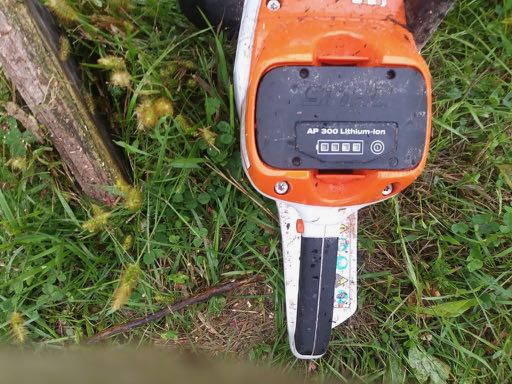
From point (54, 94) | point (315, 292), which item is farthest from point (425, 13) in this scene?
point (54, 94)

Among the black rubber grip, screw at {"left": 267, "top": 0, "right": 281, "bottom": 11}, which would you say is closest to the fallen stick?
the black rubber grip

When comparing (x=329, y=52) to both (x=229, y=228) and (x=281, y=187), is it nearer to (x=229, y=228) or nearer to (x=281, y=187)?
(x=281, y=187)

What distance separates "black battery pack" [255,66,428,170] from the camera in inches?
53.1

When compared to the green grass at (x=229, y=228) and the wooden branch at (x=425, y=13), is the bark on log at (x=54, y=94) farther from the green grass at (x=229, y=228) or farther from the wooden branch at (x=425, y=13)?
the wooden branch at (x=425, y=13)

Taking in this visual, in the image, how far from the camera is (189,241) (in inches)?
70.6

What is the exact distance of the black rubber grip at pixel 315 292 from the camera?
60.9 inches

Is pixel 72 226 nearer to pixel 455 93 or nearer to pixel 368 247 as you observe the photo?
pixel 368 247

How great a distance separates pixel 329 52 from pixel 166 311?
979 mm

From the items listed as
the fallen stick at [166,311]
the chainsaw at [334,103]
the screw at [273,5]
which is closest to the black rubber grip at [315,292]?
the chainsaw at [334,103]

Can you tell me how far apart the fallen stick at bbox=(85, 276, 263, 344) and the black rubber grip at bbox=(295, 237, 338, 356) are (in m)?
0.29

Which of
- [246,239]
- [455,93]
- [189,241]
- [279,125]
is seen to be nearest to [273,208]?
[246,239]

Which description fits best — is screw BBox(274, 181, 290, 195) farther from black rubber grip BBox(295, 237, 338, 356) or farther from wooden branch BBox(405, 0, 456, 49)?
wooden branch BBox(405, 0, 456, 49)

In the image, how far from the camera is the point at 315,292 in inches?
62.1

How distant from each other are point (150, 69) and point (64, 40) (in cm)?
26
